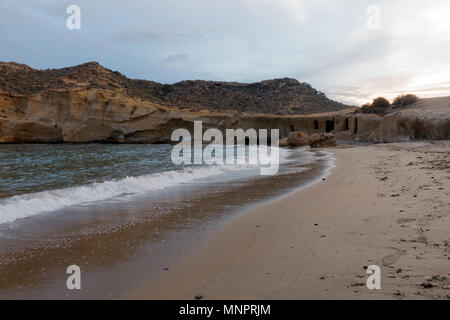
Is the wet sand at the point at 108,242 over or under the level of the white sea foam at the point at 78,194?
under

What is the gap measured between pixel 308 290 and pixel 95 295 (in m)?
1.80

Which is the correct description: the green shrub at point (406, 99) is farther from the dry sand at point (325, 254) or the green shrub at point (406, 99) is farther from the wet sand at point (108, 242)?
the wet sand at point (108, 242)

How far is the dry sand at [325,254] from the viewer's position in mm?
2484

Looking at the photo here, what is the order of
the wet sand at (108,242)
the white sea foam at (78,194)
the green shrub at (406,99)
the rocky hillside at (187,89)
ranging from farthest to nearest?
the rocky hillside at (187,89) < the green shrub at (406,99) < the white sea foam at (78,194) < the wet sand at (108,242)

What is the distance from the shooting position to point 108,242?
410 centimetres

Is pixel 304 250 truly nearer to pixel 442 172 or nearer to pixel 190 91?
pixel 442 172

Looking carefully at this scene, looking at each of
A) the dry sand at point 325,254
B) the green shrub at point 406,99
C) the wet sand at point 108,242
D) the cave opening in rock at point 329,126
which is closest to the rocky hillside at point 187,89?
the cave opening in rock at point 329,126

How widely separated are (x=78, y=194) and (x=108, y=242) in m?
3.89

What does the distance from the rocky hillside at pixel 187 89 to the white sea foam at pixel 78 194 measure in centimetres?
3704

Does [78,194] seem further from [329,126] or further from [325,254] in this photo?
[329,126]

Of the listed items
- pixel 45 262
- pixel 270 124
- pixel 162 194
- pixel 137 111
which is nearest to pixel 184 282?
pixel 45 262

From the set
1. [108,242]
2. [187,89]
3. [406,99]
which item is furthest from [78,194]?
[187,89]

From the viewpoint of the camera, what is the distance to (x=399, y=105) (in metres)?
32.9

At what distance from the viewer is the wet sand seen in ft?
9.41
